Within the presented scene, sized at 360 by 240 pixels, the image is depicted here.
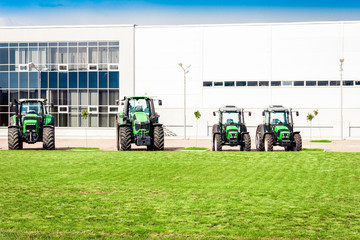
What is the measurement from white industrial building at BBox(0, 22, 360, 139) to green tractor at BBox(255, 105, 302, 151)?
2504 cm

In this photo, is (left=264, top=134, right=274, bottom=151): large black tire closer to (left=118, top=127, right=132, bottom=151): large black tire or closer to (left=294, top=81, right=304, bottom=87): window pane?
(left=118, top=127, right=132, bottom=151): large black tire

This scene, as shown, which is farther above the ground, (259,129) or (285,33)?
(285,33)

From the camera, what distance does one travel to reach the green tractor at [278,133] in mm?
25984

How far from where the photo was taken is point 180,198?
1125 cm

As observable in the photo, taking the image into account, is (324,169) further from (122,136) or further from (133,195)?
(122,136)

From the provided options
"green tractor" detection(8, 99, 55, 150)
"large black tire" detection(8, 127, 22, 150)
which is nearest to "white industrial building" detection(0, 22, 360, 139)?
"green tractor" detection(8, 99, 55, 150)

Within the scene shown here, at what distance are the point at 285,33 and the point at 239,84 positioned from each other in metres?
7.30

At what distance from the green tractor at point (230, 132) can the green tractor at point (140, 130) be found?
297 cm

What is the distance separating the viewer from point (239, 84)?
176 feet

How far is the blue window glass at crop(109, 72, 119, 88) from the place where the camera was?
55625 millimetres

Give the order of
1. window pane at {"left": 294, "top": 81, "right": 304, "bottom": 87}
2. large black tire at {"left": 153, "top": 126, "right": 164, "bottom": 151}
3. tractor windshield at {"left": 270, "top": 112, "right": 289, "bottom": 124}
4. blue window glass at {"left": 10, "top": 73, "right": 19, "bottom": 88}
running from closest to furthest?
large black tire at {"left": 153, "top": 126, "right": 164, "bottom": 151} < tractor windshield at {"left": 270, "top": 112, "right": 289, "bottom": 124} < window pane at {"left": 294, "top": 81, "right": 304, "bottom": 87} < blue window glass at {"left": 10, "top": 73, "right": 19, "bottom": 88}

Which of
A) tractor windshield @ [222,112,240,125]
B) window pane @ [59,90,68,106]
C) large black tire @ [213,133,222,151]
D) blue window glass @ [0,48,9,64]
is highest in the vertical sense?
blue window glass @ [0,48,9,64]

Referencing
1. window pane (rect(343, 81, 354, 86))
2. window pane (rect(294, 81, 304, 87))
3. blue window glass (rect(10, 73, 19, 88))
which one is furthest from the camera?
blue window glass (rect(10, 73, 19, 88))

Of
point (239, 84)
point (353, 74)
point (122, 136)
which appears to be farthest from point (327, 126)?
point (122, 136)
